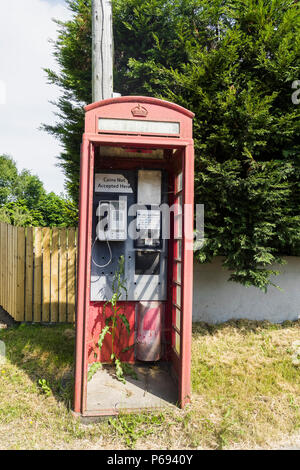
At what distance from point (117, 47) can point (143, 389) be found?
18.0ft

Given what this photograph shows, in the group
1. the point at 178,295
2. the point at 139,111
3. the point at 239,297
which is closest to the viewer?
the point at 139,111

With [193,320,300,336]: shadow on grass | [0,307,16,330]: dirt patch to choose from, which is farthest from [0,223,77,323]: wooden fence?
[193,320,300,336]: shadow on grass

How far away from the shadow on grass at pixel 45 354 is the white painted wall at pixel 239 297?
2170 mm

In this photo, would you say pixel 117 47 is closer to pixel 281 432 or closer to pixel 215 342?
pixel 215 342

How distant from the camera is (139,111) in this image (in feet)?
9.96

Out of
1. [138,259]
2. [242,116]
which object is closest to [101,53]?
[242,116]

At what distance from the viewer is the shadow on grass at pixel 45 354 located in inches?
135

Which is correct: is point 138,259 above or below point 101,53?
below

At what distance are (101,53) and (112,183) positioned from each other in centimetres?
162

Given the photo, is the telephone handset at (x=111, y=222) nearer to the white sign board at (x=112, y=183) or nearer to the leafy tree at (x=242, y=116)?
the white sign board at (x=112, y=183)

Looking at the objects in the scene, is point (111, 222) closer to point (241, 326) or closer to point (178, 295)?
point (178, 295)

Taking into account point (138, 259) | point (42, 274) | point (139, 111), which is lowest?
point (42, 274)

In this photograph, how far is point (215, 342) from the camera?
15.1ft

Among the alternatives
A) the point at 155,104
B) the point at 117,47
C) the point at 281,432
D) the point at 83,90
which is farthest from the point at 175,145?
the point at 117,47
